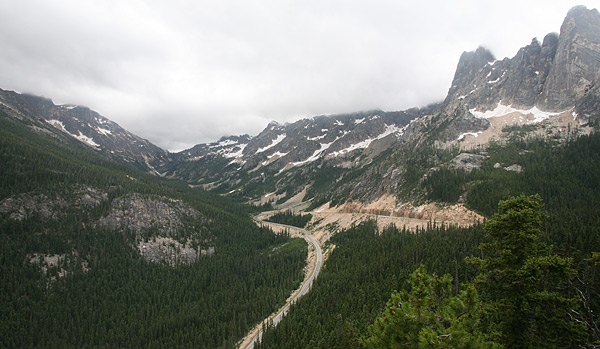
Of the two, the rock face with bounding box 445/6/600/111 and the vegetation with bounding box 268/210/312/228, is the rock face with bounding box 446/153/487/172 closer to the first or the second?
the rock face with bounding box 445/6/600/111

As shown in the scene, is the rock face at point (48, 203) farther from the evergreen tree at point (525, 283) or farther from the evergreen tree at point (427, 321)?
the evergreen tree at point (525, 283)

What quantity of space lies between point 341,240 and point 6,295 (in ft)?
344

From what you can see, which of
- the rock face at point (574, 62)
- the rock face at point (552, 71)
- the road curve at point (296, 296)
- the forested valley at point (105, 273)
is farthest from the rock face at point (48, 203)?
the rock face at point (574, 62)

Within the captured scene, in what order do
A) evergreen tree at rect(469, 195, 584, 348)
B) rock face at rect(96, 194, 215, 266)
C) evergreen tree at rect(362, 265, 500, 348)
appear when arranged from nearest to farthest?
evergreen tree at rect(362, 265, 500, 348), evergreen tree at rect(469, 195, 584, 348), rock face at rect(96, 194, 215, 266)

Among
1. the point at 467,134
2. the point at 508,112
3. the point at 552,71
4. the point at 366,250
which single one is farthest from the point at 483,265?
the point at 552,71

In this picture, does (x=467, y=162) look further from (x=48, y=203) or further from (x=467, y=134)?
(x=48, y=203)

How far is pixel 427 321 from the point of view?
34.4 ft

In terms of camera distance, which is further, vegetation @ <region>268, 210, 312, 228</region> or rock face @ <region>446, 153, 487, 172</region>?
vegetation @ <region>268, 210, 312, 228</region>

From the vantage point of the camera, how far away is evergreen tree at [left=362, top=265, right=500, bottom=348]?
9.28m

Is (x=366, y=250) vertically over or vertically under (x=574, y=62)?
under

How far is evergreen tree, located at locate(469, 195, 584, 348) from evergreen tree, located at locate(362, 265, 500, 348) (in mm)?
3515

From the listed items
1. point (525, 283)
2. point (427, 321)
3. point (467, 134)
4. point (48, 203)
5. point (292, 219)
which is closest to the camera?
point (427, 321)

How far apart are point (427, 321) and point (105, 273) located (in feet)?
373

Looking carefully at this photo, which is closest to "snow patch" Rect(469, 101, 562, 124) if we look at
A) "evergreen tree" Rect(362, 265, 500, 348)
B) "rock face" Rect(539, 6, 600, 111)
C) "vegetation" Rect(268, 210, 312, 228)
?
"rock face" Rect(539, 6, 600, 111)
